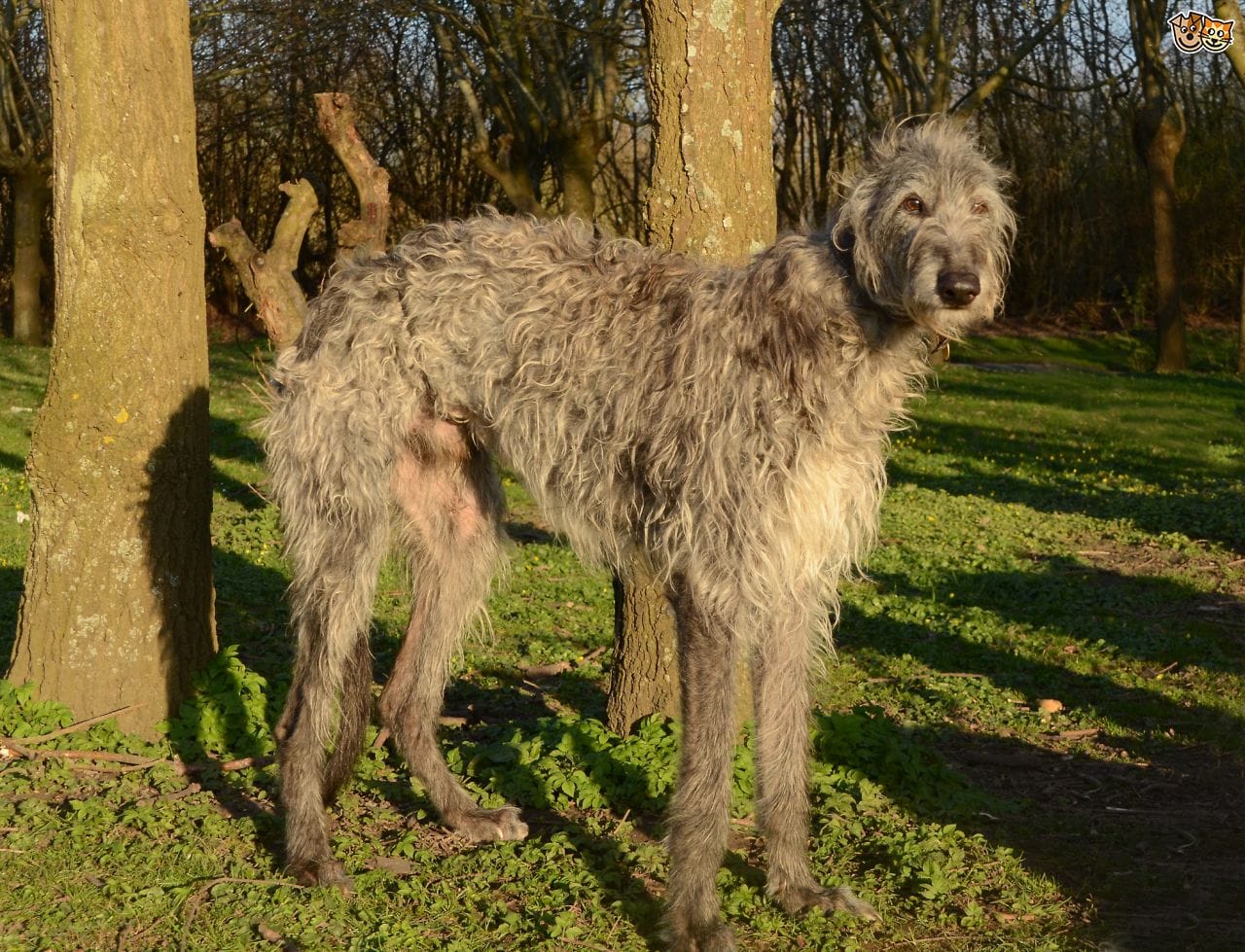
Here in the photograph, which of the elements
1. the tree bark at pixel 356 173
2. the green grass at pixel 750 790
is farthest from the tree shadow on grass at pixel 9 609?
the tree bark at pixel 356 173

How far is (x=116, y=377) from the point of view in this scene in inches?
218

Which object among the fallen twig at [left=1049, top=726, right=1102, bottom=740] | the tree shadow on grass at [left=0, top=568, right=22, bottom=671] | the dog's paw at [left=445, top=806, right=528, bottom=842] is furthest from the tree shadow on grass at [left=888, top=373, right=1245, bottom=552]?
the tree shadow on grass at [left=0, top=568, right=22, bottom=671]

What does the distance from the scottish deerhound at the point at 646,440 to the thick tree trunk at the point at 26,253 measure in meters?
20.3

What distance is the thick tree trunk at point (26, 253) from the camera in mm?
22984

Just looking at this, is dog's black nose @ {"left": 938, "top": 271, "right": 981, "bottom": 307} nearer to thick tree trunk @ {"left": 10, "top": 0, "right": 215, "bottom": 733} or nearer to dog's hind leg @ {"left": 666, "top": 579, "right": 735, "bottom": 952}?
dog's hind leg @ {"left": 666, "top": 579, "right": 735, "bottom": 952}

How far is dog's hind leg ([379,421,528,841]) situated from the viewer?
5.07 m

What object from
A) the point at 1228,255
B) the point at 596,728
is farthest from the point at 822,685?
the point at 1228,255

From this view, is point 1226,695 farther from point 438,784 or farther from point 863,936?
point 438,784

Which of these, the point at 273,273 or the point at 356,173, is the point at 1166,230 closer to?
the point at 356,173

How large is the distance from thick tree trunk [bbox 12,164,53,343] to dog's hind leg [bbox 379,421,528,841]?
20162 mm

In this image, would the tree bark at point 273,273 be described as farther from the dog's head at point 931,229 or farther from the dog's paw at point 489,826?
the dog's head at point 931,229

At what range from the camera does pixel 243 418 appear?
49.8 feet

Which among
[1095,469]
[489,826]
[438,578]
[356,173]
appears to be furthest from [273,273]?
[1095,469]

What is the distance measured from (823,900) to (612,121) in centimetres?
1743
